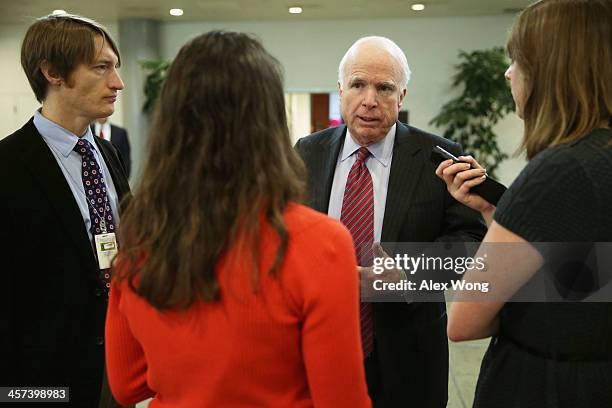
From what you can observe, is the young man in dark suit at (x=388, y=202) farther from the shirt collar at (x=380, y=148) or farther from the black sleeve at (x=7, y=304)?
the black sleeve at (x=7, y=304)

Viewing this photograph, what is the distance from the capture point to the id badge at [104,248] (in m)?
1.57

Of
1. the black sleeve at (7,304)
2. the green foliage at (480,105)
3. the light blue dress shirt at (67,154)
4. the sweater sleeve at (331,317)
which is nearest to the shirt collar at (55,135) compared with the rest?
the light blue dress shirt at (67,154)

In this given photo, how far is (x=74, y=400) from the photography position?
1.55 metres

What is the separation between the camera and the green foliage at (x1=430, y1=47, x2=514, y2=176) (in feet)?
22.8

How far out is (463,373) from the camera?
3.59m

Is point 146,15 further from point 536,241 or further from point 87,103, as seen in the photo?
point 536,241

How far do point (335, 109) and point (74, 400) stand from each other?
8.41 metres

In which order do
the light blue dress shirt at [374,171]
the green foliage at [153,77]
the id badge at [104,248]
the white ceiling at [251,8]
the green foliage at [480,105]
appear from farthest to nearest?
1. the green foliage at [153,77]
2. the green foliage at [480,105]
3. the white ceiling at [251,8]
4. the light blue dress shirt at [374,171]
5. the id badge at [104,248]

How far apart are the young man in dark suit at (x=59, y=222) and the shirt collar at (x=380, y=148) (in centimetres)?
73

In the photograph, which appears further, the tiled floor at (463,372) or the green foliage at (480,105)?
the green foliage at (480,105)

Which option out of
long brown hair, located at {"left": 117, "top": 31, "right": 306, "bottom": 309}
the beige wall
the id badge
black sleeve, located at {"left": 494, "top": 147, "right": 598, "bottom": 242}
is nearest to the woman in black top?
black sleeve, located at {"left": 494, "top": 147, "right": 598, "bottom": 242}

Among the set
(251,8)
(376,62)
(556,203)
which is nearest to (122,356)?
(556,203)

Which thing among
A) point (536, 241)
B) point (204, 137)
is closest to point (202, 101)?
point (204, 137)

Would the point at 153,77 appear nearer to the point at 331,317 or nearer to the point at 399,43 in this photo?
the point at 399,43
